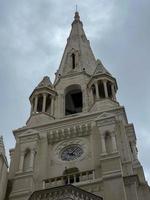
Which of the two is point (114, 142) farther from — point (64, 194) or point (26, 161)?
point (64, 194)

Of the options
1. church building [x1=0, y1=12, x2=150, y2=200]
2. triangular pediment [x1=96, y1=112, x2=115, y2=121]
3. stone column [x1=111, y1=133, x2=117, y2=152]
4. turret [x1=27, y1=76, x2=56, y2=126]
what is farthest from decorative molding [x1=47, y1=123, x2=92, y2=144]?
turret [x1=27, y1=76, x2=56, y2=126]

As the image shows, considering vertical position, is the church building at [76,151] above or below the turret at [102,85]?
below

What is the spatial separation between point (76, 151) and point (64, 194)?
582 centimetres

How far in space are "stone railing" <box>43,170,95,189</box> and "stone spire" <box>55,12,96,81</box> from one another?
42.7 feet

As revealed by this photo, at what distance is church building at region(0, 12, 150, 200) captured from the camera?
20.0m

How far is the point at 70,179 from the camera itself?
2158 cm

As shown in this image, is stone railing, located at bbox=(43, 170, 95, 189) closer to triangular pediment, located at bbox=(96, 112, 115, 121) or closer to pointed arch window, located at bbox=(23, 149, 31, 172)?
pointed arch window, located at bbox=(23, 149, 31, 172)

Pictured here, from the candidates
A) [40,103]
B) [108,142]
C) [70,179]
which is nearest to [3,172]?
[70,179]

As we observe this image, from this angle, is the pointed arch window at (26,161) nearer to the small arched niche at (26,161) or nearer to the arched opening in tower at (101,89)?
the small arched niche at (26,161)

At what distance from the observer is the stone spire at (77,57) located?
112 ft

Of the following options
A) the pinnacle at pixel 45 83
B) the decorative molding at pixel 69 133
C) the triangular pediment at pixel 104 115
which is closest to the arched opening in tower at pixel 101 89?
the pinnacle at pixel 45 83

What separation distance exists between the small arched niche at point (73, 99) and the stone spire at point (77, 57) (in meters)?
1.73

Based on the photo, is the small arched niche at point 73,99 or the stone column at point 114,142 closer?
the stone column at point 114,142

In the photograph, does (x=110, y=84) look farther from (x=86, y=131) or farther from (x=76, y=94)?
(x=86, y=131)
